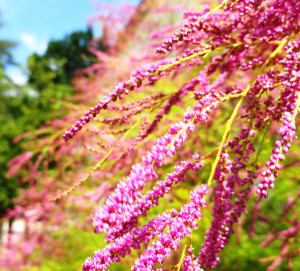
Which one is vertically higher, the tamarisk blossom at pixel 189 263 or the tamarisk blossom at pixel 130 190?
the tamarisk blossom at pixel 130 190

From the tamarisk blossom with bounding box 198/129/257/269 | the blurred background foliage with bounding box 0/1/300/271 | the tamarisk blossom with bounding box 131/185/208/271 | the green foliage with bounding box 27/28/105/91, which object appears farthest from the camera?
the green foliage with bounding box 27/28/105/91

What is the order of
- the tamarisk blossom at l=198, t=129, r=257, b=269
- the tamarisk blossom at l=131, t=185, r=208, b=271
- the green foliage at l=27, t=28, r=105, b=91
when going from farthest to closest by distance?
the green foliage at l=27, t=28, r=105, b=91
the tamarisk blossom at l=198, t=129, r=257, b=269
the tamarisk blossom at l=131, t=185, r=208, b=271

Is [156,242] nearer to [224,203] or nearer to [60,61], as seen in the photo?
[224,203]

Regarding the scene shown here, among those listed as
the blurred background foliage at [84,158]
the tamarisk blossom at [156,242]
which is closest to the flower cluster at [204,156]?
the tamarisk blossom at [156,242]

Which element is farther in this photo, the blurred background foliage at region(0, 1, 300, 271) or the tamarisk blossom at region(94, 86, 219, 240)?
the blurred background foliage at region(0, 1, 300, 271)

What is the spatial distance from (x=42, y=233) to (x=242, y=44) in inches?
297

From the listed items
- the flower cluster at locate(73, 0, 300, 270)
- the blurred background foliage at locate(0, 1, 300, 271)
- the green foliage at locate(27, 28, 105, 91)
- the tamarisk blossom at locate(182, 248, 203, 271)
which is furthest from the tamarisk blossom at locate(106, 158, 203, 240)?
the green foliage at locate(27, 28, 105, 91)

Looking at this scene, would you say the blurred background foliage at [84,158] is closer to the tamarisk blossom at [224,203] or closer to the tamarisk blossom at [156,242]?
the tamarisk blossom at [224,203]

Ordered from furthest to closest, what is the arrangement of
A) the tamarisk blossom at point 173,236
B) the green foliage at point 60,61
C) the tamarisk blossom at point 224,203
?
the green foliage at point 60,61, the tamarisk blossom at point 224,203, the tamarisk blossom at point 173,236

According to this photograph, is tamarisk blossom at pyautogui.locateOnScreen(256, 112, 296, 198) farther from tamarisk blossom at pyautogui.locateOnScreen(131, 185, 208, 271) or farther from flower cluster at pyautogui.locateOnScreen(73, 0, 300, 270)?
tamarisk blossom at pyautogui.locateOnScreen(131, 185, 208, 271)

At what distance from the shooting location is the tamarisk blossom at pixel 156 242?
0.95 m

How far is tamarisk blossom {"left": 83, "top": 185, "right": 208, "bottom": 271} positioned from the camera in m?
0.95

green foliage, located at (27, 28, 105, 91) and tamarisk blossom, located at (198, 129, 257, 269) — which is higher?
green foliage, located at (27, 28, 105, 91)

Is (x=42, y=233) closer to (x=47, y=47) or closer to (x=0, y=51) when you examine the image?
(x=47, y=47)
